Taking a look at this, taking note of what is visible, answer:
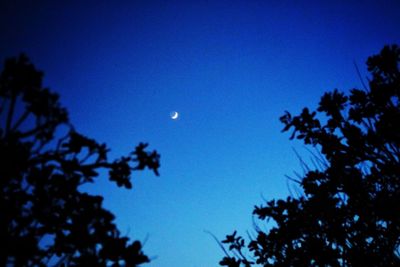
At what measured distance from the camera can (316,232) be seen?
655 centimetres

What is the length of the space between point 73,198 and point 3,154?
1.01 metres

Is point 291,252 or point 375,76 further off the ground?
point 375,76

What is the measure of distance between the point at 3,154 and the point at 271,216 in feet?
21.8

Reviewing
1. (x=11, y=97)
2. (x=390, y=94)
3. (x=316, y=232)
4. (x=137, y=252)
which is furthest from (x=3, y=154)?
(x=390, y=94)

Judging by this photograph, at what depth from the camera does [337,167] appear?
6.12 metres

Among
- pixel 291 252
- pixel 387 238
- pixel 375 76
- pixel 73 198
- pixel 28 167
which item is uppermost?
pixel 375 76

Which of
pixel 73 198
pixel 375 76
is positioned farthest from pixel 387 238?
pixel 73 198

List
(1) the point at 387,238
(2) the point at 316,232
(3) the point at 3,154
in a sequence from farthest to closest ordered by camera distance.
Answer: (2) the point at 316,232
(1) the point at 387,238
(3) the point at 3,154

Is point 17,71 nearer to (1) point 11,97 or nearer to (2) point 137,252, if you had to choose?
(1) point 11,97

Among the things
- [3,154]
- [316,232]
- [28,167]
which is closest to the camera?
[3,154]

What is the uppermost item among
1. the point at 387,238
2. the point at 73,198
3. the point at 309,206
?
the point at 73,198

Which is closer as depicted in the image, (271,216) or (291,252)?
(291,252)

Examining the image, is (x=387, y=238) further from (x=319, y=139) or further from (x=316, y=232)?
(x=319, y=139)

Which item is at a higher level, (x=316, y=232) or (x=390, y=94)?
(x=390, y=94)
